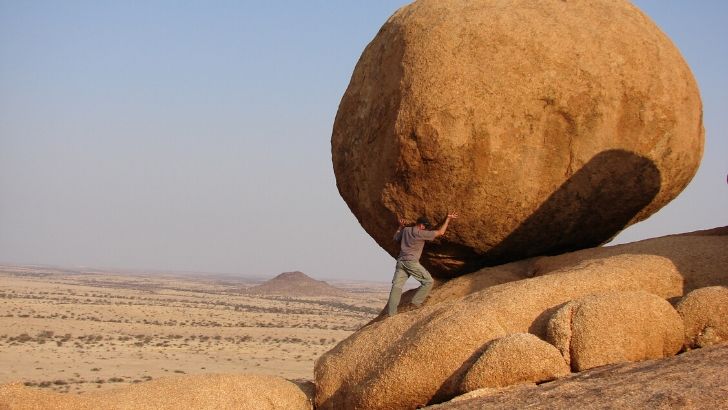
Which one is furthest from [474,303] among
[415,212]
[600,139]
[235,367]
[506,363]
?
[235,367]

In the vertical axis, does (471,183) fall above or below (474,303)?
above

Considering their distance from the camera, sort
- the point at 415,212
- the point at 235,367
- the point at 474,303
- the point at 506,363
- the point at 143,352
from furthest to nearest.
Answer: the point at 143,352, the point at 235,367, the point at 415,212, the point at 474,303, the point at 506,363

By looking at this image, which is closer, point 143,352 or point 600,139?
point 600,139

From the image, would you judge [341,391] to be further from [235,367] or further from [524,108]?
[235,367]

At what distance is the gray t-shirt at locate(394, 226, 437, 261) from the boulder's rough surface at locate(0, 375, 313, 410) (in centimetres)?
237

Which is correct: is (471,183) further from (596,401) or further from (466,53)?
(596,401)

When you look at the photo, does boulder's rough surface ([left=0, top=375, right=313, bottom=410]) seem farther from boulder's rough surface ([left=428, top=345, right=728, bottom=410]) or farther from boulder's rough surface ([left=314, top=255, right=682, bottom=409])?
boulder's rough surface ([left=428, top=345, right=728, bottom=410])

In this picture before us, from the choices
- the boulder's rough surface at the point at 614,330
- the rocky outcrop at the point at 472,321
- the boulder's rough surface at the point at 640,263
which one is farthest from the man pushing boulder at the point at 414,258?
the boulder's rough surface at the point at 614,330

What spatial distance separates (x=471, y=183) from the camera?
10.5 metres

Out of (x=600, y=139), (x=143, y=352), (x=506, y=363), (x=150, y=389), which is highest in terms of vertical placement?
(x=600, y=139)

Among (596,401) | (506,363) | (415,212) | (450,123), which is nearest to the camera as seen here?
(596,401)

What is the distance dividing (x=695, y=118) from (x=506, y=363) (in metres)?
5.56

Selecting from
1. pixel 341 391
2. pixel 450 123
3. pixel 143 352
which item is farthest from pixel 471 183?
pixel 143 352

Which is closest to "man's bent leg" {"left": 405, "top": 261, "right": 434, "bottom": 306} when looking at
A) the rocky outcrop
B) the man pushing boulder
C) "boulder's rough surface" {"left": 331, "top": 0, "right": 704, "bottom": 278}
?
the man pushing boulder
